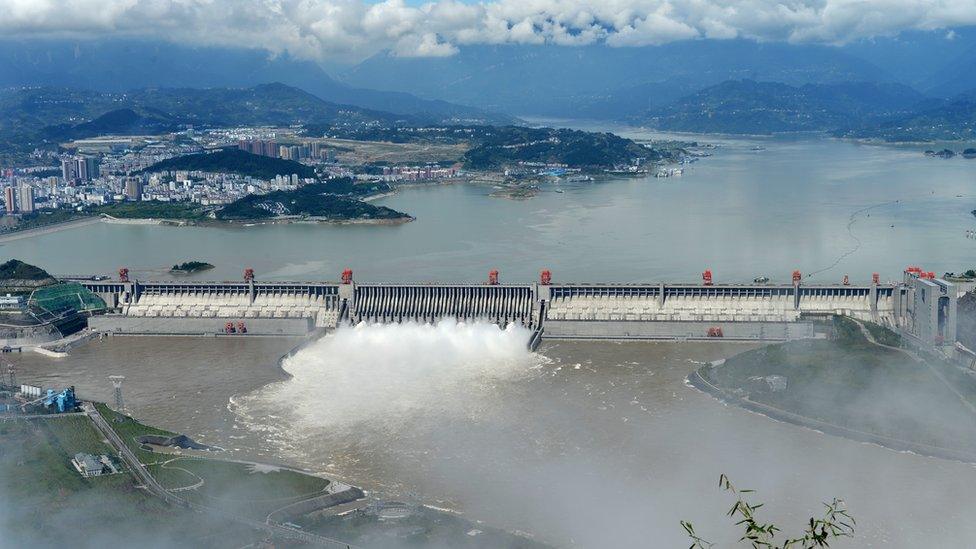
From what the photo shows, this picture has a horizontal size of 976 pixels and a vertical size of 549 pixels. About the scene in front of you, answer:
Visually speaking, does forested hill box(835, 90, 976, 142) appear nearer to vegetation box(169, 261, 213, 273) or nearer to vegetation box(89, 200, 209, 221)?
vegetation box(89, 200, 209, 221)

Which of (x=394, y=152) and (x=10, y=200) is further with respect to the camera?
(x=394, y=152)

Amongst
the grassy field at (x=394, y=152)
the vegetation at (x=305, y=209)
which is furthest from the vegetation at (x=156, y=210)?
the grassy field at (x=394, y=152)

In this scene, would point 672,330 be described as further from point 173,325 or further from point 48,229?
point 48,229

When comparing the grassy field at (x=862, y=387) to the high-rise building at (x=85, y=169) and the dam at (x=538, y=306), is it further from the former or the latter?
the high-rise building at (x=85, y=169)

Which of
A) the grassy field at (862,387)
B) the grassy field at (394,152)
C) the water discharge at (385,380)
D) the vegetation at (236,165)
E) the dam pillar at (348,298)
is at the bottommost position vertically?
the water discharge at (385,380)

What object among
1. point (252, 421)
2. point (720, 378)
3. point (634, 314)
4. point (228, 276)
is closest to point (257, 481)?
point (252, 421)

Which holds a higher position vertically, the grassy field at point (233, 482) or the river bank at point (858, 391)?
the river bank at point (858, 391)

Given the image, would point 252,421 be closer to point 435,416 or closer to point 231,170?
point 435,416

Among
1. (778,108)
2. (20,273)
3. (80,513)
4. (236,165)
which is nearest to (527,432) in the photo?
(80,513)
